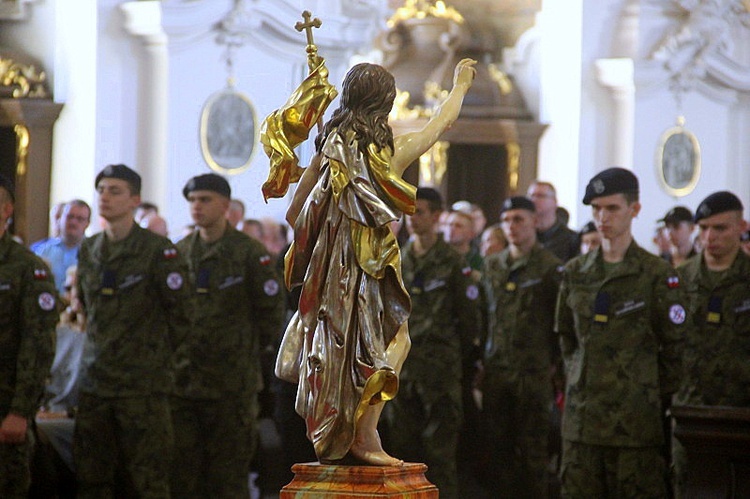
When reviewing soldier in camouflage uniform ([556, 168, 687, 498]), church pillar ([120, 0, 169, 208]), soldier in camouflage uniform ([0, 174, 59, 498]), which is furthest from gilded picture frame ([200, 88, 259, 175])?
soldier in camouflage uniform ([556, 168, 687, 498])

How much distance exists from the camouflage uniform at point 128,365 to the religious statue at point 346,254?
290 cm

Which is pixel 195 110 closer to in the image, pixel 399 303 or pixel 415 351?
pixel 415 351

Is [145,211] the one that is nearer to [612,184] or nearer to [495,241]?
[495,241]

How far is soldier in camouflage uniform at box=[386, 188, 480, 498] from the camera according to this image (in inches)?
363

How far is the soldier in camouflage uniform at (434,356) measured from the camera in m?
9.23

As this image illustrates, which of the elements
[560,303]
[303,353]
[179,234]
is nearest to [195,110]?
[179,234]

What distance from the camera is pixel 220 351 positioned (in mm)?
8516

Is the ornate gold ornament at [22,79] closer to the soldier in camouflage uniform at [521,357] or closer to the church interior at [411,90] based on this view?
the church interior at [411,90]

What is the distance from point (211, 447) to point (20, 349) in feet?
5.10

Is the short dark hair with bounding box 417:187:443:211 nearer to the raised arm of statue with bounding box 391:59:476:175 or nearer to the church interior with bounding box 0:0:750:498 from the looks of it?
the raised arm of statue with bounding box 391:59:476:175

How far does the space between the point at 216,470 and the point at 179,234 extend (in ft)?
20.9

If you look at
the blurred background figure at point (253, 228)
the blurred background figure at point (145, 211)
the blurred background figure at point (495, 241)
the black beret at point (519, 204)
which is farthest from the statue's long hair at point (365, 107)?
the blurred background figure at point (145, 211)

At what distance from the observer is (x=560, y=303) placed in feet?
24.2

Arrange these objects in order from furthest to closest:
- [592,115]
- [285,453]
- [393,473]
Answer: [592,115] < [285,453] < [393,473]
